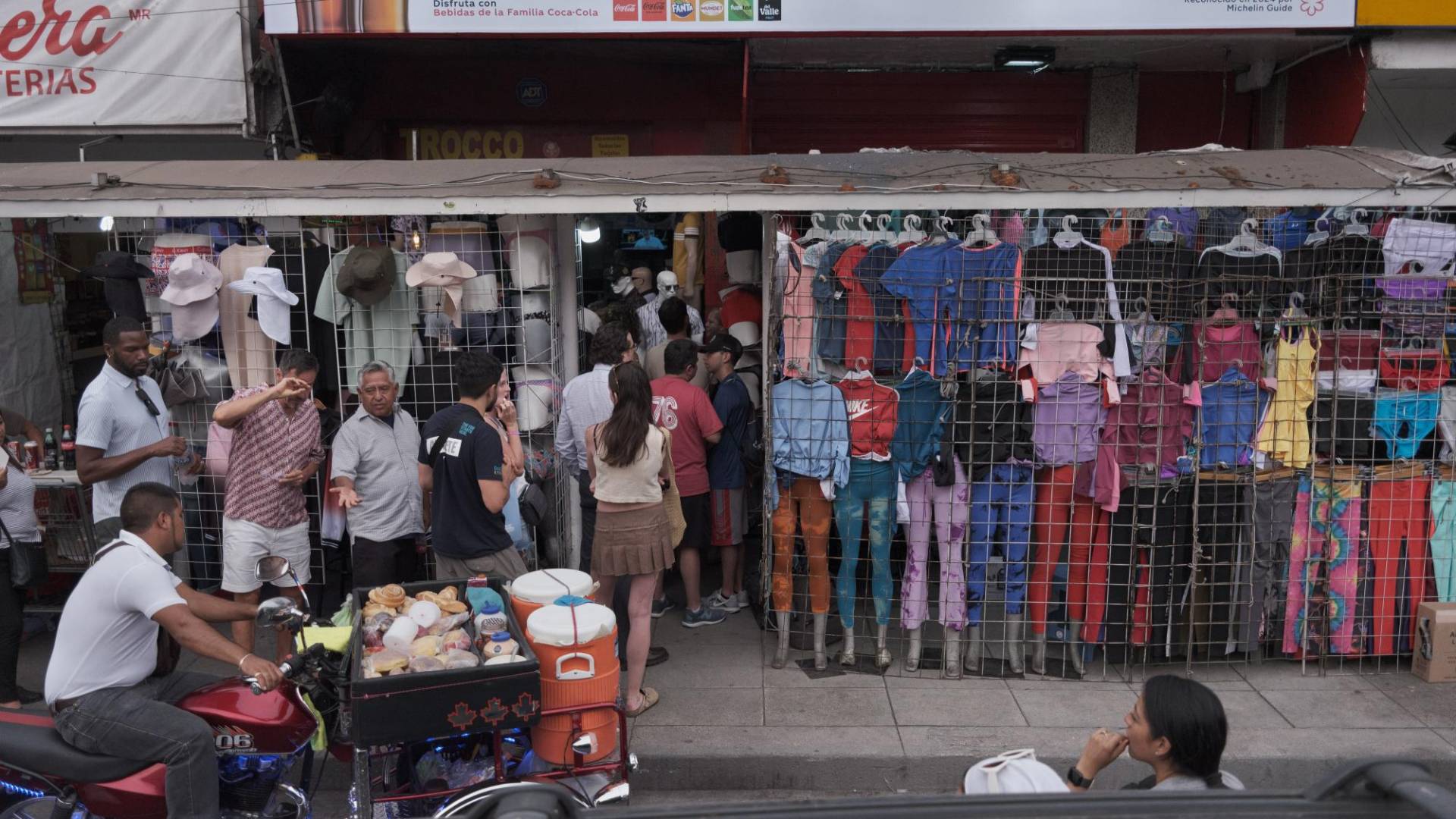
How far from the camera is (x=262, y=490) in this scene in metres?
5.91

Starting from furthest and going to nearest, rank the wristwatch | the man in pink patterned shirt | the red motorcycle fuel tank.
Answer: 1. the man in pink patterned shirt
2. the red motorcycle fuel tank
3. the wristwatch

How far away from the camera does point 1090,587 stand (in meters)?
6.41

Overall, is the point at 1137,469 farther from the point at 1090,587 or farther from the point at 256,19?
the point at 256,19

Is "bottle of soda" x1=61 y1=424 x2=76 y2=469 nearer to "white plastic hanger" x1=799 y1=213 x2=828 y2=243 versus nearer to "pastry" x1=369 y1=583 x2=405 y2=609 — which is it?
"pastry" x1=369 y1=583 x2=405 y2=609

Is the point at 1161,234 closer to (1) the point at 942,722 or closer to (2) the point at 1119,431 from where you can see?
(2) the point at 1119,431

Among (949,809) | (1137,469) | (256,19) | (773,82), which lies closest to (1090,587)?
(1137,469)

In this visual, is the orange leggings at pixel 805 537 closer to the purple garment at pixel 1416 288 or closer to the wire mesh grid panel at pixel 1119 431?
the wire mesh grid panel at pixel 1119 431

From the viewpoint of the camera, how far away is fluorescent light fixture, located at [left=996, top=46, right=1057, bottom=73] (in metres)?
9.30

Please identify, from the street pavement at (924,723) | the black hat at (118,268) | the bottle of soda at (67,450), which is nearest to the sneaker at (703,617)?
the street pavement at (924,723)

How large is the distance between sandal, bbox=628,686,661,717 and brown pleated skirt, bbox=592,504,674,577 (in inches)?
30.2

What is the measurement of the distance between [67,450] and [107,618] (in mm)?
3724

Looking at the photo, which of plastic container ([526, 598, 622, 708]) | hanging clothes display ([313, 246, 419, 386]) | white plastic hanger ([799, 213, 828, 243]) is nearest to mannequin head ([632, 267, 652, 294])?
hanging clothes display ([313, 246, 419, 386])

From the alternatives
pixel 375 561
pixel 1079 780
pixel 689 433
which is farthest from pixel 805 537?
pixel 1079 780

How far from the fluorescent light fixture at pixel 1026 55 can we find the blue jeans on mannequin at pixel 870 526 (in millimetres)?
4745
